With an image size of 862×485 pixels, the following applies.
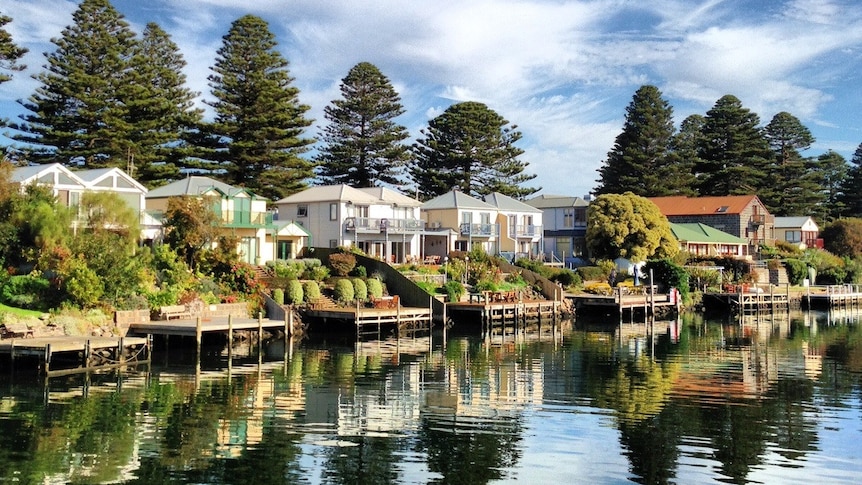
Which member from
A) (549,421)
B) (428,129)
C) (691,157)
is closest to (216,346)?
(549,421)

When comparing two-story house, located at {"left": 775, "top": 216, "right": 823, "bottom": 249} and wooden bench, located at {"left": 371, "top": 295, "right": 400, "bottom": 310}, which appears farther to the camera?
two-story house, located at {"left": 775, "top": 216, "right": 823, "bottom": 249}

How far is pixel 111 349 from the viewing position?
30609mm

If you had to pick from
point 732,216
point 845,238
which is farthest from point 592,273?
point 845,238

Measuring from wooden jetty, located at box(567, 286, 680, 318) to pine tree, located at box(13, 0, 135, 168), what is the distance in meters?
34.5

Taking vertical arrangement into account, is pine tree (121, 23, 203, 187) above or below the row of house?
above

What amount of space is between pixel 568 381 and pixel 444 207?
1513 inches

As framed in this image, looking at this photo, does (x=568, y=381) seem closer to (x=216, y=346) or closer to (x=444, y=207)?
(x=216, y=346)

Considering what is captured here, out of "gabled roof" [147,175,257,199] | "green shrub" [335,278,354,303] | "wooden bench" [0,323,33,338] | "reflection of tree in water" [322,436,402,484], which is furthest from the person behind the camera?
"gabled roof" [147,175,257,199]

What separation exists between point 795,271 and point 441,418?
5638cm

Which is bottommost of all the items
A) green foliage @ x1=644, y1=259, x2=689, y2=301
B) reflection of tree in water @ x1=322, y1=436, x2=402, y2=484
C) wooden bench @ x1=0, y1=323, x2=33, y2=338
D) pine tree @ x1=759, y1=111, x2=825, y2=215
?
reflection of tree in water @ x1=322, y1=436, x2=402, y2=484

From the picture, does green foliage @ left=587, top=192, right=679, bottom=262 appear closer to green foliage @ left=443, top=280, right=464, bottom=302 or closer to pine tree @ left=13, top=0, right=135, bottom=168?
green foliage @ left=443, top=280, right=464, bottom=302

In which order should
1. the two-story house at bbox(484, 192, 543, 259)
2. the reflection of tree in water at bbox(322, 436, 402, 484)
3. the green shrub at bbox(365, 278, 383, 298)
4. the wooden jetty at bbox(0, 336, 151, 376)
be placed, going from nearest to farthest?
the reflection of tree in water at bbox(322, 436, 402, 484) → the wooden jetty at bbox(0, 336, 151, 376) → the green shrub at bbox(365, 278, 383, 298) → the two-story house at bbox(484, 192, 543, 259)

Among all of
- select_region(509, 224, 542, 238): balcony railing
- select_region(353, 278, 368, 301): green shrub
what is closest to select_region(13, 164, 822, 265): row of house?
select_region(509, 224, 542, 238): balcony railing

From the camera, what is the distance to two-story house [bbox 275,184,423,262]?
56.9 metres
